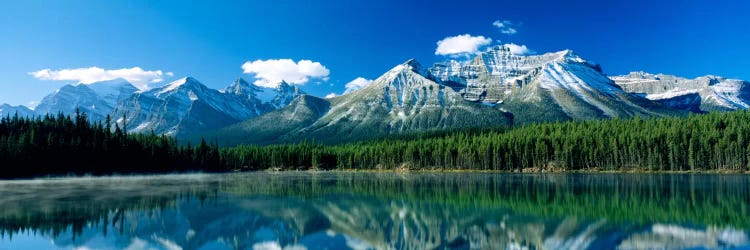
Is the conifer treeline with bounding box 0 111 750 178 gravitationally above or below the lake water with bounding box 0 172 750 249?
above

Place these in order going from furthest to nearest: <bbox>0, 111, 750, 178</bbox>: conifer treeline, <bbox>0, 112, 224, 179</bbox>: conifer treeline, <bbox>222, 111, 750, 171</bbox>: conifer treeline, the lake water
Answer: <bbox>222, 111, 750, 171</bbox>: conifer treeline
<bbox>0, 111, 750, 178</bbox>: conifer treeline
<bbox>0, 112, 224, 179</bbox>: conifer treeline
the lake water

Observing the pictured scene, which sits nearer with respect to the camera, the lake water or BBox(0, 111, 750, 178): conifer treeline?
the lake water

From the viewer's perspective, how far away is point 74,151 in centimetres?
13650

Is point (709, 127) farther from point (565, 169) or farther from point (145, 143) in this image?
point (145, 143)

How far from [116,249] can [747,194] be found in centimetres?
6632

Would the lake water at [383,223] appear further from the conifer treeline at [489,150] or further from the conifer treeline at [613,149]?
the conifer treeline at [613,149]

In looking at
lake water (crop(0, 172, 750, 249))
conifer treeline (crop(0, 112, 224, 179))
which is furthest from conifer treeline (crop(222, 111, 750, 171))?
lake water (crop(0, 172, 750, 249))

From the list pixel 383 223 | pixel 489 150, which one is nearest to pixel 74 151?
pixel 489 150

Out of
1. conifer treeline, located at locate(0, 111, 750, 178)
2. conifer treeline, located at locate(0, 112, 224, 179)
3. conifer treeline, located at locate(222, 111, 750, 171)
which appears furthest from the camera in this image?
conifer treeline, located at locate(222, 111, 750, 171)

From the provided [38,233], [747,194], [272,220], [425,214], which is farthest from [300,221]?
[747,194]

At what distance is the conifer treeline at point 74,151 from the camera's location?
124 meters

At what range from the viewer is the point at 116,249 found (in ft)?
98.1

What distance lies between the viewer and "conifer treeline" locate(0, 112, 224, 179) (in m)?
124

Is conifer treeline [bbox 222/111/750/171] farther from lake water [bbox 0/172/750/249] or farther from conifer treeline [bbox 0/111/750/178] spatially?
lake water [bbox 0/172/750/249]
